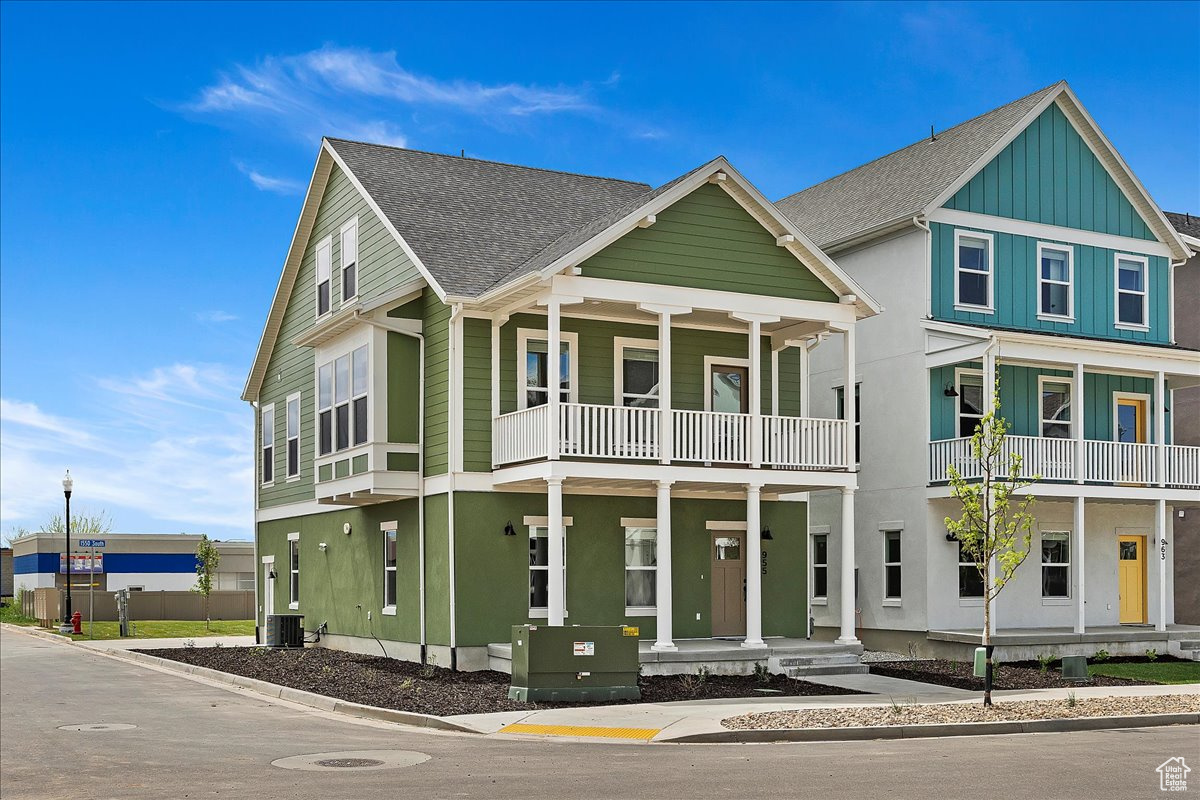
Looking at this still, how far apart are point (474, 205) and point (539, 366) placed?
5214 millimetres

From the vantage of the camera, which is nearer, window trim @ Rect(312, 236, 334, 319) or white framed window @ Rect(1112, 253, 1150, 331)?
window trim @ Rect(312, 236, 334, 319)

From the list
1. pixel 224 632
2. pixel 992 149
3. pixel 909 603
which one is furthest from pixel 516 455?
pixel 224 632

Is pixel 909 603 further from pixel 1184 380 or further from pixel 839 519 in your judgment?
pixel 1184 380

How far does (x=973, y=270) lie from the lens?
98.5 feet

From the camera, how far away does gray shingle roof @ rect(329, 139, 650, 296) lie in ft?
83.5

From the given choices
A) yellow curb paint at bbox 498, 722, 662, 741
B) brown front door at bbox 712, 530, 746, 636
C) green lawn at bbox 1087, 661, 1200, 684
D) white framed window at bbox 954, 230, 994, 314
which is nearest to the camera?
yellow curb paint at bbox 498, 722, 662, 741

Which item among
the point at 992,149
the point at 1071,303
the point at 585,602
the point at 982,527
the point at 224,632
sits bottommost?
the point at 224,632

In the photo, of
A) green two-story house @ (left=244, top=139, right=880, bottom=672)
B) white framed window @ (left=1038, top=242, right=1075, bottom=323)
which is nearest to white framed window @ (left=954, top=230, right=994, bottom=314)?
white framed window @ (left=1038, top=242, right=1075, bottom=323)

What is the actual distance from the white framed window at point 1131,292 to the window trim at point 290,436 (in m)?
20.0

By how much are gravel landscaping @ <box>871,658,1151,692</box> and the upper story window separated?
49.6ft

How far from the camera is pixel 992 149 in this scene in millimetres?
30062

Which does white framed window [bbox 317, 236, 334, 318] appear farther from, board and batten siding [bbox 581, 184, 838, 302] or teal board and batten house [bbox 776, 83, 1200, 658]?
teal board and batten house [bbox 776, 83, 1200, 658]

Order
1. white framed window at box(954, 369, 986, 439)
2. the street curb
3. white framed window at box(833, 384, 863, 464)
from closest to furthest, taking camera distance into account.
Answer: the street curb
white framed window at box(954, 369, 986, 439)
white framed window at box(833, 384, 863, 464)

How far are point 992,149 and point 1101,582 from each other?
409 inches
